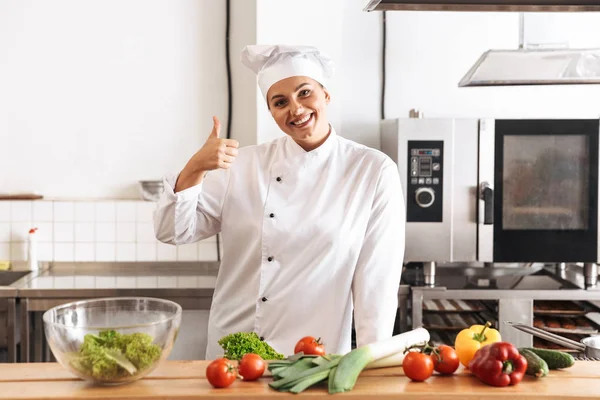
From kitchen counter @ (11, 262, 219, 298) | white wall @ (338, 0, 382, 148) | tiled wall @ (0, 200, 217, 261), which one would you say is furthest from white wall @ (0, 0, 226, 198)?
white wall @ (338, 0, 382, 148)

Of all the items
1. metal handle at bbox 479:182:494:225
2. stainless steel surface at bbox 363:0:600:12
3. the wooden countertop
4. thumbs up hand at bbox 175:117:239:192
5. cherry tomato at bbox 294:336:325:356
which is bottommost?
the wooden countertop

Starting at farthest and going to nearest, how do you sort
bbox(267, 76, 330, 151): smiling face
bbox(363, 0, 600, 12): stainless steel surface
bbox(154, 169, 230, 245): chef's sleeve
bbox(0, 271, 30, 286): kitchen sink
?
bbox(0, 271, 30, 286): kitchen sink < bbox(267, 76, 330, 151): smiling face < bbox(154, 169, 230, 245): chef's sleeve < bbox(363, 0, 600, 12): stainless steel surface

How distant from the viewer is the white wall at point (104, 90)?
3.84m

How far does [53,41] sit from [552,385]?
330 centimetres

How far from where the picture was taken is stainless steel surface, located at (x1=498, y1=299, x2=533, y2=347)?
129 inches

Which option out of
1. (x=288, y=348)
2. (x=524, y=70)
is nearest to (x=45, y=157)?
(x=288, y=348)

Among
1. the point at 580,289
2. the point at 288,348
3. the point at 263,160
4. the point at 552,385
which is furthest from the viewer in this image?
the point at 580,289

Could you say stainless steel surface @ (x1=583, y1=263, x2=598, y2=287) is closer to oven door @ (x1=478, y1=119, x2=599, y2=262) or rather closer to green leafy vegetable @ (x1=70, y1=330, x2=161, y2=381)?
oven door @ (x1=478, y1=119, x2=599, y2=262)

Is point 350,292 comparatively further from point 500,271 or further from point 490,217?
point 500,271

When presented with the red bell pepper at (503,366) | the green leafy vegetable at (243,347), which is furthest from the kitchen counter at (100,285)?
the red bell pepper at (503,366)

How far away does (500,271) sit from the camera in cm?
369

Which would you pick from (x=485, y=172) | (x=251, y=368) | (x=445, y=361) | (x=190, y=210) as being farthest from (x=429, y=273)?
(x=251, y=368)

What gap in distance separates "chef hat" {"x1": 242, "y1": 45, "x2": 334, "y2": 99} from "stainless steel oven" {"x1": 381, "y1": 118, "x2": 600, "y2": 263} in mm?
1069

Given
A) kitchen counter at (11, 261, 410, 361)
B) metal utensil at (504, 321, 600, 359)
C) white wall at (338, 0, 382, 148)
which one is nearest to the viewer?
metal utensil at (504, 321, 600, 359)
